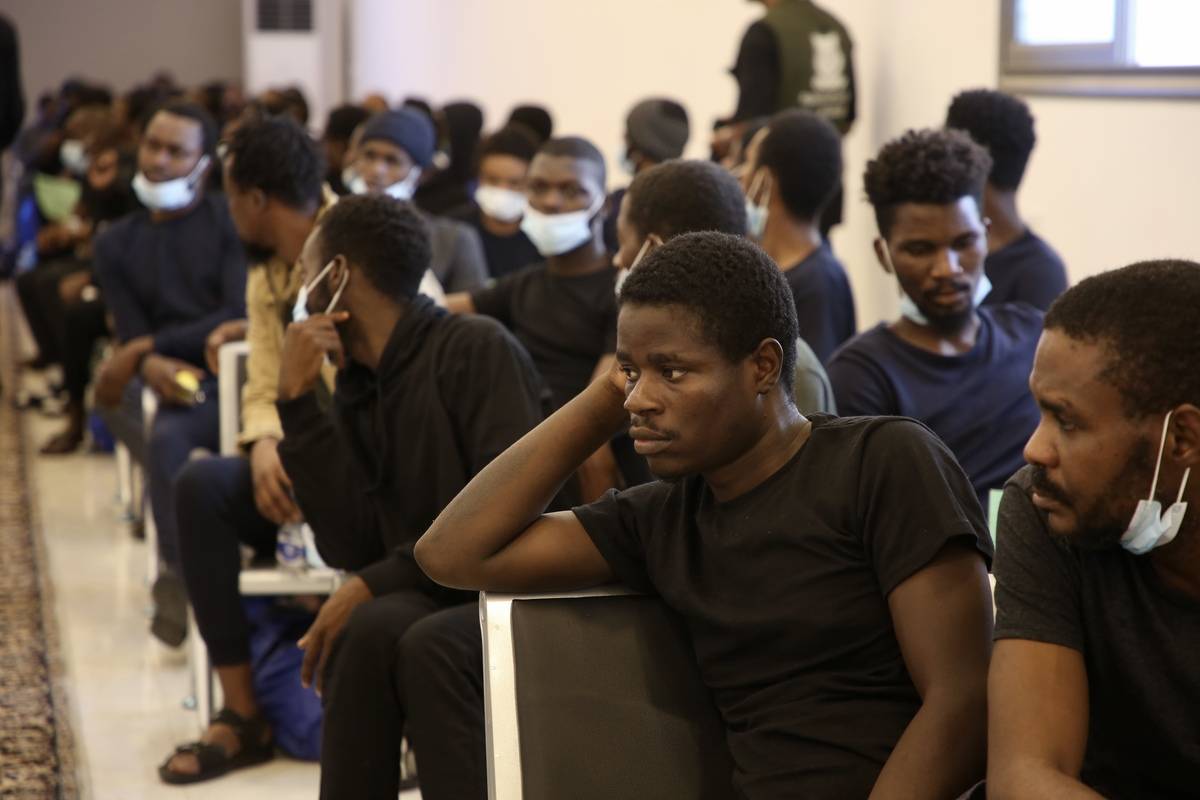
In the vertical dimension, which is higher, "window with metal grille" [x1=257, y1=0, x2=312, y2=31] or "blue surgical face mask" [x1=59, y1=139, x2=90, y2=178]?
"window with metal grille" [x1=257, y1=0, x2=312, y2=31]

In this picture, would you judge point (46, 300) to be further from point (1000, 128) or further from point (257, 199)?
point (1000, 128)

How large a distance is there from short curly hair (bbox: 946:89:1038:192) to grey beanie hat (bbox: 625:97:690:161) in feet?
4.80

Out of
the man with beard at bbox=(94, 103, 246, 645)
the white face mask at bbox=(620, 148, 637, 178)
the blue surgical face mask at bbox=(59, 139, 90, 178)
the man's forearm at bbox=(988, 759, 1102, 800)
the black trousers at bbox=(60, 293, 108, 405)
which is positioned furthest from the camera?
the blue surgical face mask at bbox=(59, 139, 90, 178)

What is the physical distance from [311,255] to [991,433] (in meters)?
1.20

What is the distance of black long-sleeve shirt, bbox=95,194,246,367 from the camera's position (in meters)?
4.51

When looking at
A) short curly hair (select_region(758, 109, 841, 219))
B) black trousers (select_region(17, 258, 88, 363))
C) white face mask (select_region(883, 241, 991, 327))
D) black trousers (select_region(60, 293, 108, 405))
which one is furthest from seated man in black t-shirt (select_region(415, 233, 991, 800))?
black trousers (select_region(17, 258, 88, 363))

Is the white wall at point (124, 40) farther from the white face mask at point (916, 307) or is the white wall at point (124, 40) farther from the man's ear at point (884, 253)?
the white face mask at point (916, 307)

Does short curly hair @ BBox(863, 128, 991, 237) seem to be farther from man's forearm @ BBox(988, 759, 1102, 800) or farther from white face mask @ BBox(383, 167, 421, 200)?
white face mask @ BBox(383, 167, 421, 200)

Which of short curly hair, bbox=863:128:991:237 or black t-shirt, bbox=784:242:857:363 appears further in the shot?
black t-shirt, bbox=784:242:857:363

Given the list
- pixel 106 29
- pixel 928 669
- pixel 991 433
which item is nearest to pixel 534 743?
pixel 928 669

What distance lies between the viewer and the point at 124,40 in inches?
603

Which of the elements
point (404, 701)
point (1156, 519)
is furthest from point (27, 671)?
point (1156, 519)

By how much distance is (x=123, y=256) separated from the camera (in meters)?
4.57

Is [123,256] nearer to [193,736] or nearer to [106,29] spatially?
[193,736]
